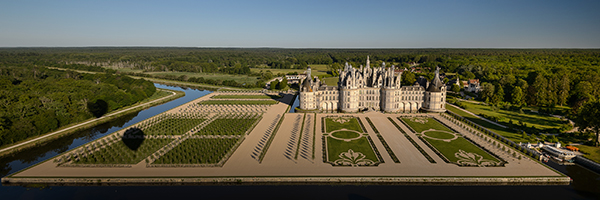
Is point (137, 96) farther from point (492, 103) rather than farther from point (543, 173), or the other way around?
point (492, 103)

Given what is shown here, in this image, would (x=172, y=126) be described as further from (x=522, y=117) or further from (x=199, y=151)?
(x=522, y=117)

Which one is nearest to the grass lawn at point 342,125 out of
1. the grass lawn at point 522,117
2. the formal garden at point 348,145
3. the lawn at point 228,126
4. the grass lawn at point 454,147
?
the formal garden at point 348,145

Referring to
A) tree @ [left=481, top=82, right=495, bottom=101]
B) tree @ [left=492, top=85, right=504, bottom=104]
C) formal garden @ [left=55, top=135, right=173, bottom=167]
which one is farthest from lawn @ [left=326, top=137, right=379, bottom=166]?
tree @ [left=481, top=82, right=495, bottom=101]

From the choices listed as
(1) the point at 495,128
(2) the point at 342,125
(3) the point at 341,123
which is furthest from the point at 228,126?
(1) the point at 495,128

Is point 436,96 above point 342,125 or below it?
above

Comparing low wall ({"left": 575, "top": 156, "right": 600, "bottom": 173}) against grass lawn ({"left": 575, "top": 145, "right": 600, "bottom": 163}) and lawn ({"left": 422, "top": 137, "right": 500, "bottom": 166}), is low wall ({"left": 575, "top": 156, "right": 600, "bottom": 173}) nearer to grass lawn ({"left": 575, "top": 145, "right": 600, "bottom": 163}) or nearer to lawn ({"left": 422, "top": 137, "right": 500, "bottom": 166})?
grass lawn ({"left": 575, "top": 145, "right": 600, "bottom": 163})

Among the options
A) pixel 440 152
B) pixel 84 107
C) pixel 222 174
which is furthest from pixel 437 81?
pixel 84 107

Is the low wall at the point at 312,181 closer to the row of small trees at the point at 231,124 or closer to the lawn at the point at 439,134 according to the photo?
the lawn at the point at 439,134
